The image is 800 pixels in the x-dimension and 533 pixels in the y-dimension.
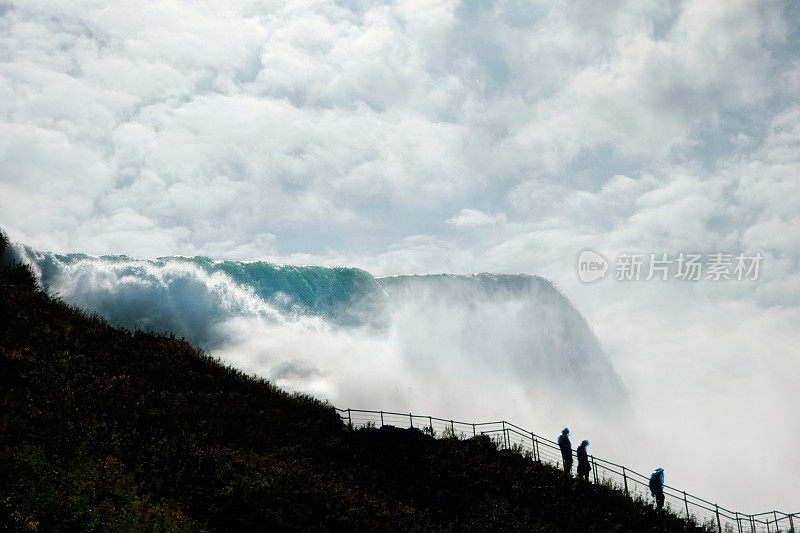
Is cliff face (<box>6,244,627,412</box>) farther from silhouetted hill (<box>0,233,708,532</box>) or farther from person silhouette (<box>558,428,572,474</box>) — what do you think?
person silhouette (<box>558,428,572,474</box>)

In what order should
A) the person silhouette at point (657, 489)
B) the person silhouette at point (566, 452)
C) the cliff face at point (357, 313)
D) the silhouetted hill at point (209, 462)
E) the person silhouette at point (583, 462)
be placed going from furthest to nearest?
the cliff face at point (357, 313) < the person silhouette at point (566, 452) < the person silhouette at point (583, 462) < the person silhouette at point (657, 489) < the silhouetted hill at point (209, 462)

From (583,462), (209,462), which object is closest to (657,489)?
(583,462)

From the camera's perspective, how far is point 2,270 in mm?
29094

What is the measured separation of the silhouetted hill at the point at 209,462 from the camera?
1231cm

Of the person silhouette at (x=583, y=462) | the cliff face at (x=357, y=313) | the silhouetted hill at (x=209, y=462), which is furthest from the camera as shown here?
the cliff face at (x=357, y=313)

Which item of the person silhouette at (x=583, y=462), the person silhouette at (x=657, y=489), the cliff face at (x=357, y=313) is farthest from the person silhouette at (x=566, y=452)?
the cliff face at (x=357, y=313)

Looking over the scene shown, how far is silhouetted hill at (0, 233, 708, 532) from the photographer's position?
12.3 meters

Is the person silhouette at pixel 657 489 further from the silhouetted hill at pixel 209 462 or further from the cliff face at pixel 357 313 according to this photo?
the cliff face at pixel 357 313

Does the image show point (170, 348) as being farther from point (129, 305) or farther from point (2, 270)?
point (129, 305)

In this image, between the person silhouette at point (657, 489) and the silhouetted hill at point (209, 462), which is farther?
the person silhouette at point (657, 489)

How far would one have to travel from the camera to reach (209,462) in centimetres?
1580

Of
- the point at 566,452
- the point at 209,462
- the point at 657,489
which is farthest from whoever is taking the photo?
the point at 566,452

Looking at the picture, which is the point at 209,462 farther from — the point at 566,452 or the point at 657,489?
the point at 657,489

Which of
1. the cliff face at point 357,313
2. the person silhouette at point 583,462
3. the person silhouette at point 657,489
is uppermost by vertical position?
the cliff face at point 357,313
